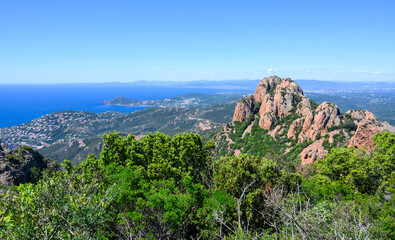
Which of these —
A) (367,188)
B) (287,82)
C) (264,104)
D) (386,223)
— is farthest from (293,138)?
(386,223)

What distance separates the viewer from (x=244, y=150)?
82.7 m

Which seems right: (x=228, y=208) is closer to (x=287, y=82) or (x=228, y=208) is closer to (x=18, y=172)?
(x=18, y=172)

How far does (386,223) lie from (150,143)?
79.3ft

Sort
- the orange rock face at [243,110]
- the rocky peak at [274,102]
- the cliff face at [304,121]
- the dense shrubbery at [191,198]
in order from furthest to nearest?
1. the orange rock face at [243,110]
2. the rocky peak at [274,102]
3. the cliff face at [304,121]
4. the dense shrubbery at [191,198]

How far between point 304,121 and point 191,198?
71.6 metres

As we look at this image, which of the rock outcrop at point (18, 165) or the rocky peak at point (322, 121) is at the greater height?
the rocky peak at point (322, 121)

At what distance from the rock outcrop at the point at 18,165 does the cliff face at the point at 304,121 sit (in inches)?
2544

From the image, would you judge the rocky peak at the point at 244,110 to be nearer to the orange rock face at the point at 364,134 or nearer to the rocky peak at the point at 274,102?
the rocky peak at the point at 274,102

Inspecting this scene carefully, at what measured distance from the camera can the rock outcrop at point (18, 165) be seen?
41.1 meters

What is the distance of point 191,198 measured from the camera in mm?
Answer: 17172

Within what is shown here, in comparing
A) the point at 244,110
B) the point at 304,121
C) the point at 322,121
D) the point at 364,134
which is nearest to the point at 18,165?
the point at 364,134

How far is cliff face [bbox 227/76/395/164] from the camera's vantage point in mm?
54562

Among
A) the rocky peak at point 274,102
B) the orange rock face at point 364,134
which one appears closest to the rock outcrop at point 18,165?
the orange rock face at point 364,134

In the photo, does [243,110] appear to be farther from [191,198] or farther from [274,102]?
[191,198]
